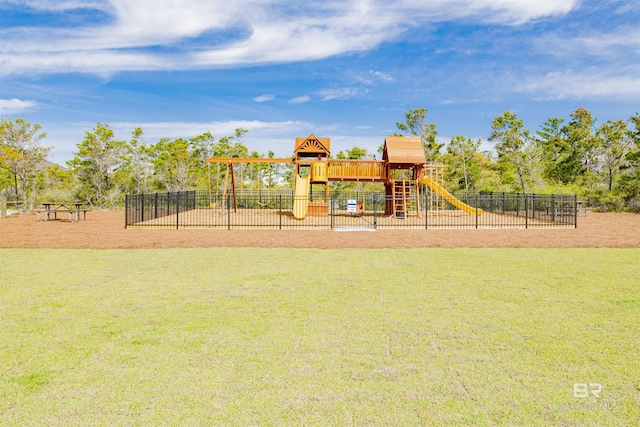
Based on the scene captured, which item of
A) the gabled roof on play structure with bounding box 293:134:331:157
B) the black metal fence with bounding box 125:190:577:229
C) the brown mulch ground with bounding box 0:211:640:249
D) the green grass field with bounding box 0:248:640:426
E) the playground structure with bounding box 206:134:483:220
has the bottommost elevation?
the green grass field with bounding box 0:248:640:426

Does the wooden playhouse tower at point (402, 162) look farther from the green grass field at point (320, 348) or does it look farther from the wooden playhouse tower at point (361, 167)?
the green grass field at point (320, 348)

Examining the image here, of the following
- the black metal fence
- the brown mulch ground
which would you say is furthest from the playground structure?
the brown mulch ground

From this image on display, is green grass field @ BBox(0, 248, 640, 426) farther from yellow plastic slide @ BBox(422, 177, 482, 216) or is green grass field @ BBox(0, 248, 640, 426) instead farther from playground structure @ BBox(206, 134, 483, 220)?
playground structure @ BBox(206, 134, 483, 220)

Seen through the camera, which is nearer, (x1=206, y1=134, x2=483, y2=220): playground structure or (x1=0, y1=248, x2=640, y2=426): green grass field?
(x1=0, y1=248, x2=640, y2=426): green grass field

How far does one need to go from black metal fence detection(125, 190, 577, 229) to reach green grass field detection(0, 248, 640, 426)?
1011 cm

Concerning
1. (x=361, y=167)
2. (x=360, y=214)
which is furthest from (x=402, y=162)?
(x=360, y=214)

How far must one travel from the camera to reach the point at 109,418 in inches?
123

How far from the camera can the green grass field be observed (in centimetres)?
325

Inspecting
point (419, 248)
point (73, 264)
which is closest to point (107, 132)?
point (73, 264)

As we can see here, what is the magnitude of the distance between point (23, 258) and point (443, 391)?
11.0 meters

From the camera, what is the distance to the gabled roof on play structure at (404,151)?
86.8 feet

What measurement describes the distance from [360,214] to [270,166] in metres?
24.4

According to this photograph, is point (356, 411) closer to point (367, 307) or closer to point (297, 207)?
point (367, 307)

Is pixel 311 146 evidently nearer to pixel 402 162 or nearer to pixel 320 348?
pixel 402 162
